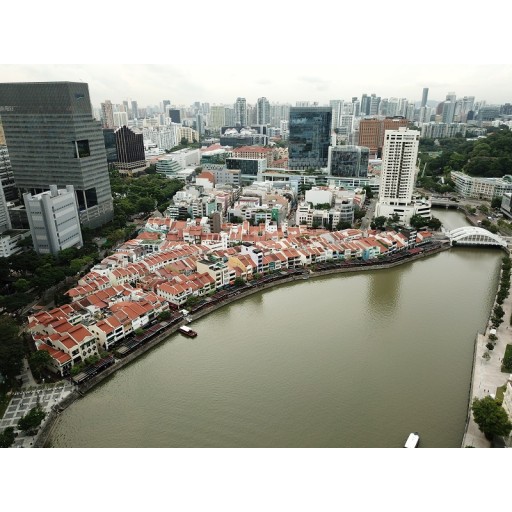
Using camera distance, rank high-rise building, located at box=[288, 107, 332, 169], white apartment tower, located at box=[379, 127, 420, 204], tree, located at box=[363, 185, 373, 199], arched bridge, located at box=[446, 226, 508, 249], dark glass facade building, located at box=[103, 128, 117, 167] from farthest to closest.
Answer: dark glass facade building, located at box=[103, 128, 117, 167] < high-rise building, located at box=[288, 107, 332, 169] < tree, located at box=[363, 185, 373, 199] < white apartment tower, located at box=[379, 127, 420, 204] < arched bridge, located at box=[446, 226, 508, 249]

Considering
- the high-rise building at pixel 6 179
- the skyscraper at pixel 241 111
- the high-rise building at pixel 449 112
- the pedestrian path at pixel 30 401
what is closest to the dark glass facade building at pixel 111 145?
the high-rise building at pixel 6 179

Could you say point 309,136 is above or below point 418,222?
above

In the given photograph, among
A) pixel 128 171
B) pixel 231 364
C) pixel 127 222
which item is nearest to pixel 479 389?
pixel 231 364

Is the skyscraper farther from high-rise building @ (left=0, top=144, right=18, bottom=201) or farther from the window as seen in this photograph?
the window

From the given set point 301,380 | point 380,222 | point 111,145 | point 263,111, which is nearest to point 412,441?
point 301,380

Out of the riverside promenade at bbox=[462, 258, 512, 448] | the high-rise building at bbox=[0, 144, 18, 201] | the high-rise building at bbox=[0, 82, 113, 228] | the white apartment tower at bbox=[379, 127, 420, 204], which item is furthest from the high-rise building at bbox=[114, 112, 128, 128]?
the riverside promenade at bbox=[462, 258, 512, 448]

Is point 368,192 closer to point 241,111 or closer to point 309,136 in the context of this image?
point 309,136
